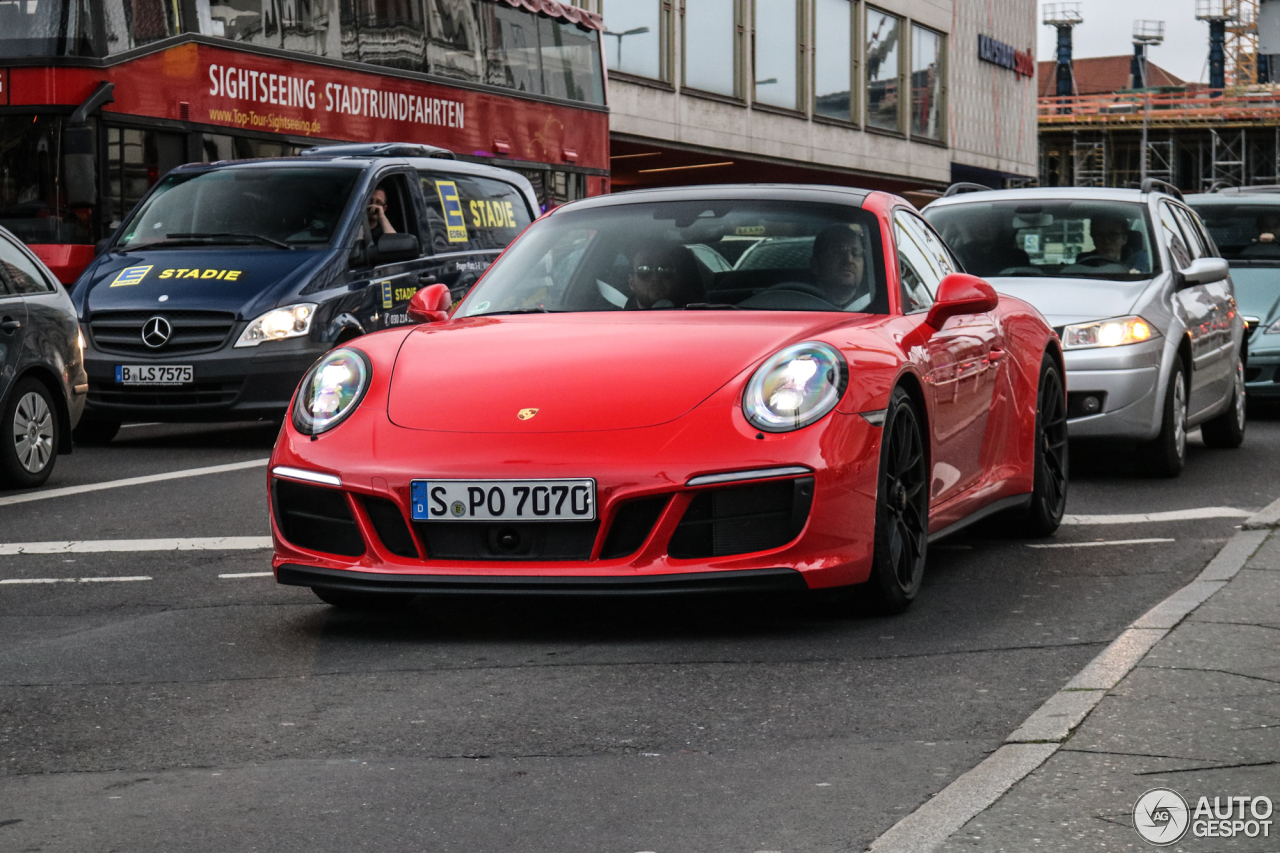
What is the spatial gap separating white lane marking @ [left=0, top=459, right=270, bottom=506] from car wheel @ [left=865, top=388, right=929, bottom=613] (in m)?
4.85

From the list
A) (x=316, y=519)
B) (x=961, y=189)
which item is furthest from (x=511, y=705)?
(x=961, y=189)

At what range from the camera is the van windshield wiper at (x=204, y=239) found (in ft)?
40.8

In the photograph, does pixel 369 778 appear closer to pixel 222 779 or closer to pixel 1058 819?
pixel 222 779

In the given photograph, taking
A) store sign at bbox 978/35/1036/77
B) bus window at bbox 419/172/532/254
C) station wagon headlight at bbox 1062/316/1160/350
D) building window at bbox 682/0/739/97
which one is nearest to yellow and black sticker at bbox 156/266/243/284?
bus window at bbox 419/172/532/254

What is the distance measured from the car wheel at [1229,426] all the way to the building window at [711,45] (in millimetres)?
30119

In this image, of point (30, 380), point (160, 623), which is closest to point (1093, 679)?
point (160, 623)

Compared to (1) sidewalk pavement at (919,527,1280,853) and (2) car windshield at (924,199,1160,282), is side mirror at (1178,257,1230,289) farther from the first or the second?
(1) sidewalk pavement at (919,527,1280,853)

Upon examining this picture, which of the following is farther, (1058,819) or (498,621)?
(498,621)

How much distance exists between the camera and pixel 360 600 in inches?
233

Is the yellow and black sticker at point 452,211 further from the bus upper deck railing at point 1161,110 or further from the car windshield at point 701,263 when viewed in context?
the bus upper deck railing at point 1161,110

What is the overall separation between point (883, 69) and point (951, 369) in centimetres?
4654

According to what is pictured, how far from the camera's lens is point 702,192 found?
6863 millimetres

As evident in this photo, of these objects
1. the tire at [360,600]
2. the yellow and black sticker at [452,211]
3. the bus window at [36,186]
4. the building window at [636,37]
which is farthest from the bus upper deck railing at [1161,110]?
the tire at [360,600]

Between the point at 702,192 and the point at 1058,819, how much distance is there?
149 inches
